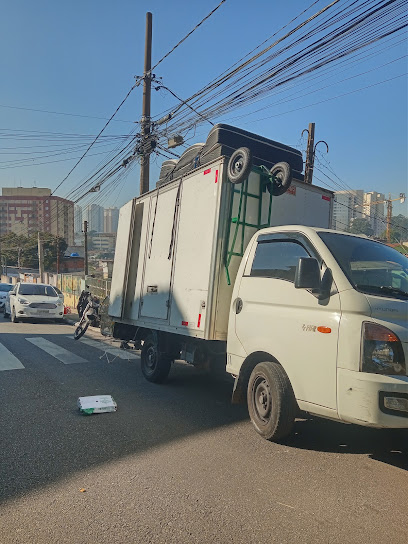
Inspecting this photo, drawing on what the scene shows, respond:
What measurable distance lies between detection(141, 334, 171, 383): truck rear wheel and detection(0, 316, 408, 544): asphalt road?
75cm

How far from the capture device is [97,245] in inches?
2778

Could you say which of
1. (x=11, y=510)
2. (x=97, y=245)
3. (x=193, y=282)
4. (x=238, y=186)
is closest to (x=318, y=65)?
(x=238, y=186)

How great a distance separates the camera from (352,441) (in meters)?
4.54

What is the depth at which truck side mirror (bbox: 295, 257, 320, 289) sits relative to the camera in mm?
3871

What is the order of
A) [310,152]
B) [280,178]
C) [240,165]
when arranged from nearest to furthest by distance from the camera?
1. [240,165]
2. [280,178]
3. [310,152]

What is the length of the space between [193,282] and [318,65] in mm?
5949

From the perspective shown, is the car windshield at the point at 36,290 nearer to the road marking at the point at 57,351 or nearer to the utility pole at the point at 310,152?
the road marking at the point at 57,351

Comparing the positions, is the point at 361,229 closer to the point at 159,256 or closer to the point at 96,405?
the point at 159,256

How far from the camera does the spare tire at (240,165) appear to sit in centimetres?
494

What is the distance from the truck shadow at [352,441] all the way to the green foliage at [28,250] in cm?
6385

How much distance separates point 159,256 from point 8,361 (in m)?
4.15

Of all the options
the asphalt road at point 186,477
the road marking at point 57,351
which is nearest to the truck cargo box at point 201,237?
the asphalt road at point 186,477

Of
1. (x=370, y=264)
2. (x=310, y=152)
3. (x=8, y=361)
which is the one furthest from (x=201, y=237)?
(x=310, y=152)

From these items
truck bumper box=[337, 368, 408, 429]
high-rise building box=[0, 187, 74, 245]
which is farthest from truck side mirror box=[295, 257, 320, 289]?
high-rise building box=[0, 187, 74, 245]
